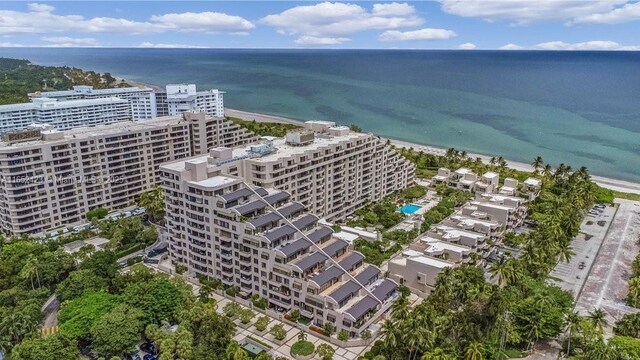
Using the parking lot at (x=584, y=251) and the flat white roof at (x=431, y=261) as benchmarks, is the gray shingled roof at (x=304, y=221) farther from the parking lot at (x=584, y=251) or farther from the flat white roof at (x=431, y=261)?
the parking lot at (x=584, y=251)

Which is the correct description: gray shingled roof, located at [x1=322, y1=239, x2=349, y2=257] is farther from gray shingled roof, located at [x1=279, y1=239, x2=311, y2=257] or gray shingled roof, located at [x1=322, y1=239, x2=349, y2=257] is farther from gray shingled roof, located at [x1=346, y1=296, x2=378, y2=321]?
gray shingled roof, located at [x1=346, y1=296, x2=378, y2=321]

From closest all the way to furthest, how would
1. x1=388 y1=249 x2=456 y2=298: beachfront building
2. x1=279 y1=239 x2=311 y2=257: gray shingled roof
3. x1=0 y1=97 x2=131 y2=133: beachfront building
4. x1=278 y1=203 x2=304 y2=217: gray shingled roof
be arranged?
x1=279 y1=239 x2=311 y2=257: gray shingled roof
x1=278 y1=203 x2=304 y2=217: gray shingled roof
x1=388 y1=249 x2=456 y2=298: beachfront building
x1=0 y1=97 x2=131 y2=133: beachfront building

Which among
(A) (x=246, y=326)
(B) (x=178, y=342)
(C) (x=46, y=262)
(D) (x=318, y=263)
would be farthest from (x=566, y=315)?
(C) (x=46, y=262)

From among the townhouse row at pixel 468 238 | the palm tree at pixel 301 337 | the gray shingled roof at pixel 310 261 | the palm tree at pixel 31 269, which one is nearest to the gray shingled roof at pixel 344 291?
the gray shingled roof at pixel 310 261

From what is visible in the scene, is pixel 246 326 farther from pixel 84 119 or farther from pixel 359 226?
pixel 84 119

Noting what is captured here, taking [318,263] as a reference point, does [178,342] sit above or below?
below

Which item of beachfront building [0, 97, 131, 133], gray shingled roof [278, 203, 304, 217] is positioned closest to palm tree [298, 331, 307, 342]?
gray shingled roof [278, 203, 304, 217]

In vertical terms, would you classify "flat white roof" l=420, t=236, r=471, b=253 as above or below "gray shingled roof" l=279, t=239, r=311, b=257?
below
